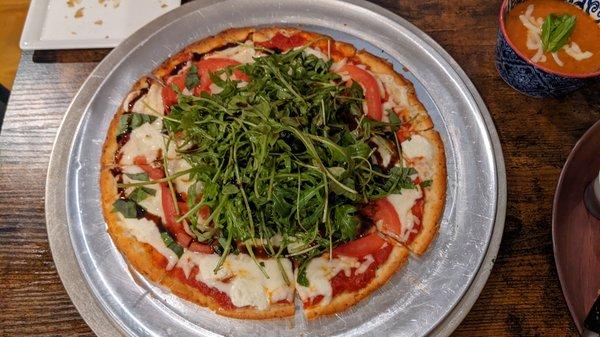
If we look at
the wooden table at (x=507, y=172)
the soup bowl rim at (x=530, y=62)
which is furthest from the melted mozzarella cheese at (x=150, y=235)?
the soup bowl rim at (x=530, y=62)

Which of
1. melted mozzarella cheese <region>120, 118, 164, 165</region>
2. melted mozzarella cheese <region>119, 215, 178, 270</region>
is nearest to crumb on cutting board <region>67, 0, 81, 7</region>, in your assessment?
melted mozzarella cheese <region>120, 118, 164, 165</region>

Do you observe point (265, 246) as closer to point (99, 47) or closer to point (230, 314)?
point (230, 314)

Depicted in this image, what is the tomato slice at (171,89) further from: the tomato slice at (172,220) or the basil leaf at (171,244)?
the basil leaf at (171,244)

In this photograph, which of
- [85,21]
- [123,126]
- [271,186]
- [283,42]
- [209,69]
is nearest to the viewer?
[271,186]

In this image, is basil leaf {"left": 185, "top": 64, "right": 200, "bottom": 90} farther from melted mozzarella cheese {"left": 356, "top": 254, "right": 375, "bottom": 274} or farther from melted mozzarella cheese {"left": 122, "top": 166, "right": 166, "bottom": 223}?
melted mozzarella cheese {"left": 356, "top": 254, "right": 375, "bottom": 274}

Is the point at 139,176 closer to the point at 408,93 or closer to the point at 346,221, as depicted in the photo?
the point at 346,221

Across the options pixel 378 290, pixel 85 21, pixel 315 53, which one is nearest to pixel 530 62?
pixel 315 53

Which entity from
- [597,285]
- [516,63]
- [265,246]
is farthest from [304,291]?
[516,63]
